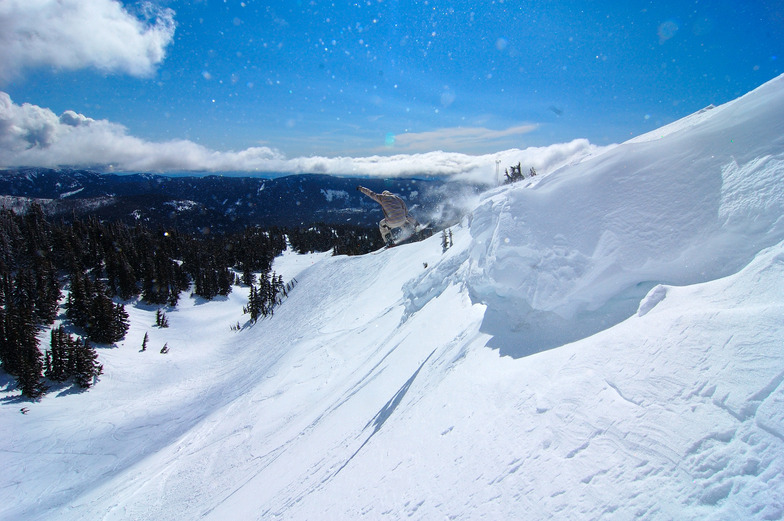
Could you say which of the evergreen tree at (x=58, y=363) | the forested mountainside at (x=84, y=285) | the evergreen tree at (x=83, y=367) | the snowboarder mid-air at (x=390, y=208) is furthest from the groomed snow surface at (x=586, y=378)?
the forested mountainside at (x=84, y=285)

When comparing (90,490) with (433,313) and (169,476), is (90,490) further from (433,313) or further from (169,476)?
(433,313)

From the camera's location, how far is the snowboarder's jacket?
27219mm

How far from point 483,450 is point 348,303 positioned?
26.2 meters

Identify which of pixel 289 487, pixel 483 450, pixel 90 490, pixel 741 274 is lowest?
pixel 90 490

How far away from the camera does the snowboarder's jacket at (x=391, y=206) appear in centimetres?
2722

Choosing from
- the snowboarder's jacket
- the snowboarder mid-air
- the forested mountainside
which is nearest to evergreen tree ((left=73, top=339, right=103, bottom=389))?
the forested mountainside

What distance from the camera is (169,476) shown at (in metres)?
13.0

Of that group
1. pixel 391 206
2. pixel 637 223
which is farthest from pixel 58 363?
pixel 637 223

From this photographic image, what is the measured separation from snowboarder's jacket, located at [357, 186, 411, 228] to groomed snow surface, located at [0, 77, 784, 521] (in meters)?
16.0

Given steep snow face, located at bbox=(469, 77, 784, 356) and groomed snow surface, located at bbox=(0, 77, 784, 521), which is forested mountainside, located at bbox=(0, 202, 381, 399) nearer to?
groomed snow surface, located at bbox=(0, 77, 784, 521)

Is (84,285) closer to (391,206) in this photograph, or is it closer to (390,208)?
(390,208)

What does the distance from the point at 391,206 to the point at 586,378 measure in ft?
81.4

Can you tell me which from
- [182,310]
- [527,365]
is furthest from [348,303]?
[182,310]

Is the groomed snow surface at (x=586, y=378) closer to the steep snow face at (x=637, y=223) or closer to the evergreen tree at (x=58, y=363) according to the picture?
the steep snow face at (x=637, y=223)
